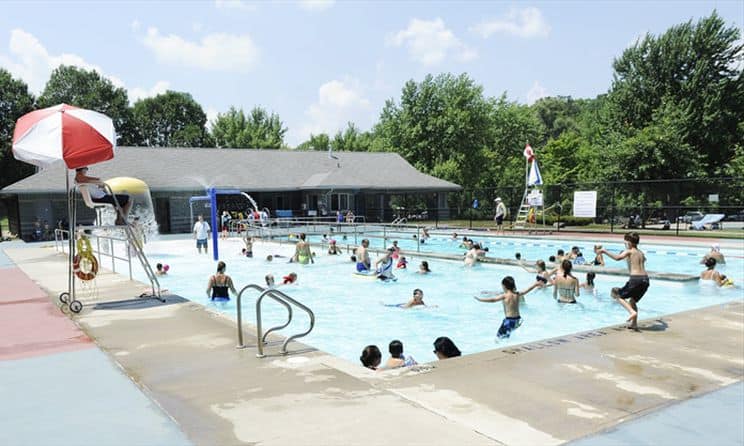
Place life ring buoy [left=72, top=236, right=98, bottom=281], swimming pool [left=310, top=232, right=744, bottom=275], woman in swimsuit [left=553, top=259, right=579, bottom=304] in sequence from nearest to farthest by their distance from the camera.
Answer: life ring buoy [left=72, top=236, right=98, bottom=281] → woman in swimsuit [left=553, top=259, right=579, bottom=304] → swimming pool [left=310, top=232, right=744, bottom=275]

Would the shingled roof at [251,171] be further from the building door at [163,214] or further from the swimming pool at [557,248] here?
the swimming pool at [557,248]

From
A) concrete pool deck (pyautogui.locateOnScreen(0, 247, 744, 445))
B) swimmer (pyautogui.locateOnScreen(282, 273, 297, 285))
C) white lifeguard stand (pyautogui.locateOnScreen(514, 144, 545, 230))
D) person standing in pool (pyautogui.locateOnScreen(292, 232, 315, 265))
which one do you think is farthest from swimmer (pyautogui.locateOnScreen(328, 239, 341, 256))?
concrete pool deck (pyautogui.locateOnScreen(0, 247, 744, 445))

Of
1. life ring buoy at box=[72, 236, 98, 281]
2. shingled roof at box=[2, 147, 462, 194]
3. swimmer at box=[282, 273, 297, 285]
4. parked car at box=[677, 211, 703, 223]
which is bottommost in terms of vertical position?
swimmer at box=[282, 273, 297, 285]

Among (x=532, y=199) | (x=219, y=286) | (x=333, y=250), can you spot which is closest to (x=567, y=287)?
(x=219, y=286)

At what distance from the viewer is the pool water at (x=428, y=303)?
1227cm

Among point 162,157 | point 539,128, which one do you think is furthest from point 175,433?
point 539,128

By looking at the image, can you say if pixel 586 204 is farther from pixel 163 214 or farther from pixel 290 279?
pixel 163 214

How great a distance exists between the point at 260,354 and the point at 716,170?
1675 inches

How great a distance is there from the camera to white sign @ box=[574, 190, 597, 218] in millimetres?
29484

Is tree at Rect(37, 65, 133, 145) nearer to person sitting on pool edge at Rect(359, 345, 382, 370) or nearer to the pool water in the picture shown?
the pool water

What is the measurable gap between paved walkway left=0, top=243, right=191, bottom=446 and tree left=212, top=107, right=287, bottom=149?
2406 inches

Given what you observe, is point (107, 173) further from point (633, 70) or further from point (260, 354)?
point (633, 70)

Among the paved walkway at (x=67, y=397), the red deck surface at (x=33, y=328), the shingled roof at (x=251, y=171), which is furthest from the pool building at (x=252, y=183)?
the paved walkway at (x=67, y=397)

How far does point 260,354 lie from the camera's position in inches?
272
